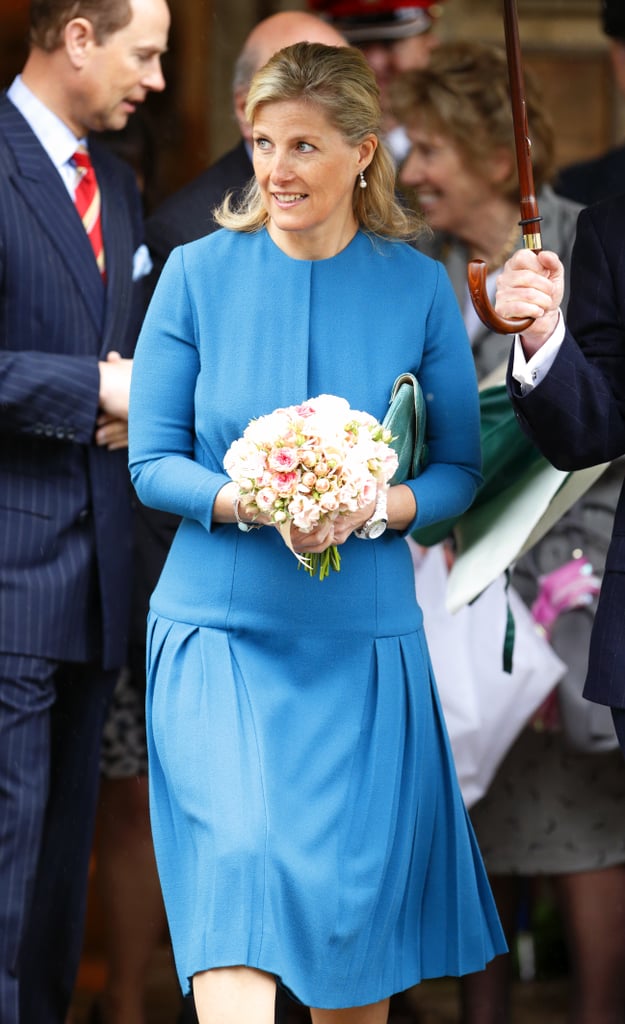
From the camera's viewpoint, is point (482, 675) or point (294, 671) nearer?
point (294, 671)

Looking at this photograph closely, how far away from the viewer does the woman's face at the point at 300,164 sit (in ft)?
11.3

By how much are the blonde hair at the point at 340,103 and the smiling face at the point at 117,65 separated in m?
0.77

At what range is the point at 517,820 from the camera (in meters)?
4.97

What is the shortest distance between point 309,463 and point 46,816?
66.6 inches

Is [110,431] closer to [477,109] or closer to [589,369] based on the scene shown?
[589,369]

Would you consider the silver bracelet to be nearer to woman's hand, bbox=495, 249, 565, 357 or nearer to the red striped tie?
woman's hand, bbox=495, 249, 565, 357

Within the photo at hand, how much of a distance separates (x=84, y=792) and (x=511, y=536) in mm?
1253

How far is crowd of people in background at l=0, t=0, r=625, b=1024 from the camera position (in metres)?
3.40

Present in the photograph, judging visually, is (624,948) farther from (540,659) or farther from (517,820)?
(540,659)

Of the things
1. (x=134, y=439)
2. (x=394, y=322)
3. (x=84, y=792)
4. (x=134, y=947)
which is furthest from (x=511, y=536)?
(x=134, y=947)

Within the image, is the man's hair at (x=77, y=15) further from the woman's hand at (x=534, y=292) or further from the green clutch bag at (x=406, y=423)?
the woman's hand at (x=534, y=292)

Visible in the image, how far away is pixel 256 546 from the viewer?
3.50 metres

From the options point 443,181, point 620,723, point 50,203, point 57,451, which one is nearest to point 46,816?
Result: point 57,451

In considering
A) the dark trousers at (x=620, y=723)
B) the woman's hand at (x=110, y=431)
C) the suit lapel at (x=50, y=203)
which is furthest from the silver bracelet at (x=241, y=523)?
the suit lapel at (x=50, y=203)
